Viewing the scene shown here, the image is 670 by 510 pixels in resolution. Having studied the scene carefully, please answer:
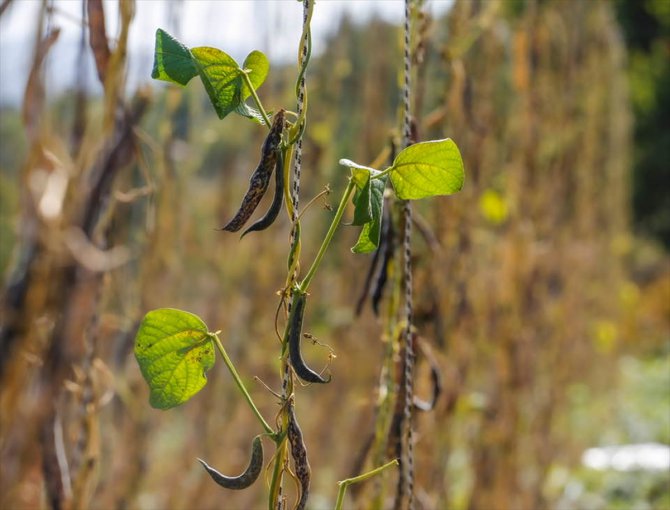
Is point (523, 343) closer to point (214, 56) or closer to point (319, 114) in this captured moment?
point (319, 114)

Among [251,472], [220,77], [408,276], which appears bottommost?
[251,472]

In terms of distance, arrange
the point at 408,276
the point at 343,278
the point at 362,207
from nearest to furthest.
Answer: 1. the point at 362,207
2. the point at 408,276
3. the point at 343,278

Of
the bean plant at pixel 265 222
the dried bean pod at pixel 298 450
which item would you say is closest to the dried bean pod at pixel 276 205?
the bean plant at pixel 265 222

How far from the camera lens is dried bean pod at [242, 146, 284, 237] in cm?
48

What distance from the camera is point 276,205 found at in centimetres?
48

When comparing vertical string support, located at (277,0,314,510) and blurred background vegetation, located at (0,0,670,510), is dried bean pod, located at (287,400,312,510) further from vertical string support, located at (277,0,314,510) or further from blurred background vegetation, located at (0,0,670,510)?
blurred background vegetation, located at (0,0,670,510)

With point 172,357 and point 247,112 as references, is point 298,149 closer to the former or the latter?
point 247,112

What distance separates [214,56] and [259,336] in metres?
1.70

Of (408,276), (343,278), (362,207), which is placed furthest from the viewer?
(343,278)

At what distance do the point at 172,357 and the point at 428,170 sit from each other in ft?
0.61

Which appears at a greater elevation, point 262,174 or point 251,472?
point 262,174

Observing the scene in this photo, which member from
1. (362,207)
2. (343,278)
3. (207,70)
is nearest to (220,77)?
(207,70)

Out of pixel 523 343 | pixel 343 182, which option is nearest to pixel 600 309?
pixel 343 182

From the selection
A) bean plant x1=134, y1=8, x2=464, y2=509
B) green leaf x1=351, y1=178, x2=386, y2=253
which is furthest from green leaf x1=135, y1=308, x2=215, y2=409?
green leaf x1=351, y1=178, x2=386, y2=253
